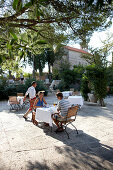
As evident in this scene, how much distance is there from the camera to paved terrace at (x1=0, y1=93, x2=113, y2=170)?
3229 mm

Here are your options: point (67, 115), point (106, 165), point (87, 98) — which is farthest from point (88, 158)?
point (87, 98)

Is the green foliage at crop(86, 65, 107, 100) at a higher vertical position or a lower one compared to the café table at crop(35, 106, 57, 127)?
higher

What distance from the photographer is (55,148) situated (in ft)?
13.0

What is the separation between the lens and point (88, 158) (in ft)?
11.3

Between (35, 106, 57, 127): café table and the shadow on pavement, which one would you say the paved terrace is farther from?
(35, 106, 57, 127): café table

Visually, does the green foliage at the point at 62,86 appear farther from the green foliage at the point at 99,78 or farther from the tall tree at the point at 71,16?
the tall tree at the point at 71,16

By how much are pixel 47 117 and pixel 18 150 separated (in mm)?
1540

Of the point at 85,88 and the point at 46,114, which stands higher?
the point at 85,88

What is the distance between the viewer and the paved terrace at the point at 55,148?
323cm

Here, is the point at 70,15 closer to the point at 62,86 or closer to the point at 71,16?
the point at 71,16

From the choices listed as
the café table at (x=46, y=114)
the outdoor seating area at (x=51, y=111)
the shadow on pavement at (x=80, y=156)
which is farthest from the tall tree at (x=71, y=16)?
the shadow on pavement at (x=80, y=156)

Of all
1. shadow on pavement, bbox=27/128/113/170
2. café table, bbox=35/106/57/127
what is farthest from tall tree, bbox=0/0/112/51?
shadow on pavement, bbox=27/128/113/170

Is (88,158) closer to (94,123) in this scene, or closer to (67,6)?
(94,123)

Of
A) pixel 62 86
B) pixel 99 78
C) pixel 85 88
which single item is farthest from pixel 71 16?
pixel 62 86
